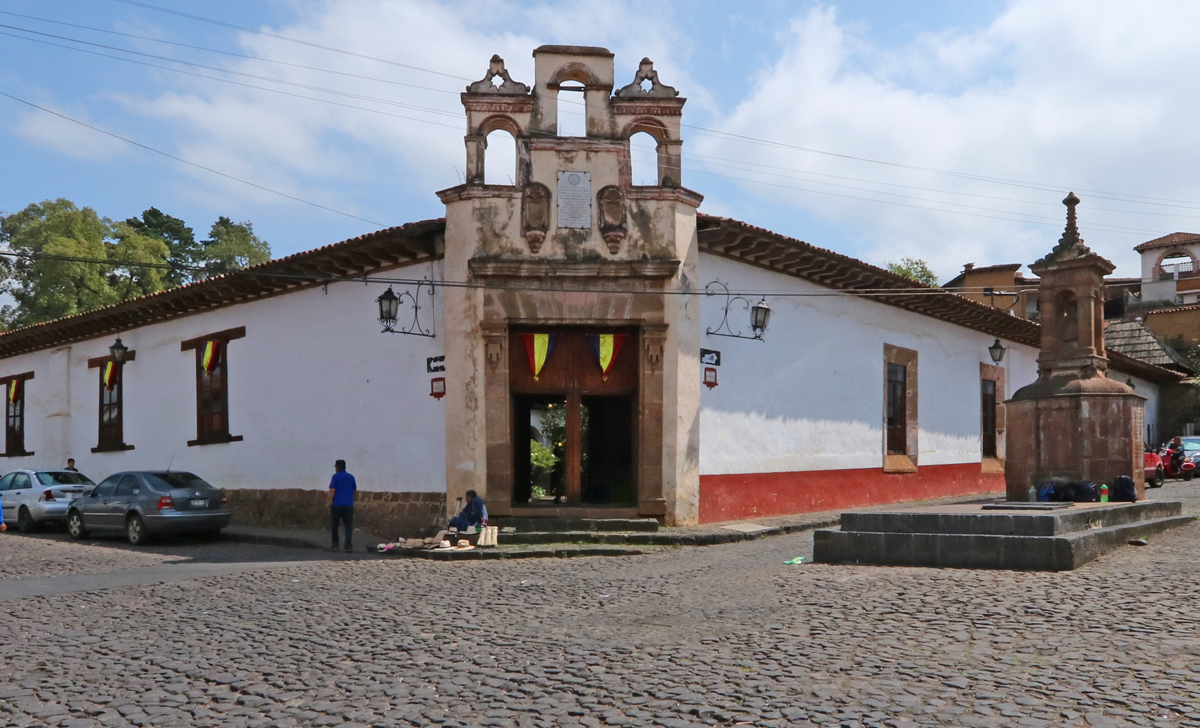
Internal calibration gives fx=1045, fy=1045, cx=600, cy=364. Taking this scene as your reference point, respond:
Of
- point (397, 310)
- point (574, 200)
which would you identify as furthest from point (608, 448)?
point (574, 200)

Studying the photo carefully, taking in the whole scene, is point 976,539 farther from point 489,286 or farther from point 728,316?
point 489,286

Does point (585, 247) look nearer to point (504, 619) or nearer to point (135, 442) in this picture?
point (504, 619)

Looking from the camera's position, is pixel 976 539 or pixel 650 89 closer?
pixel 976 539

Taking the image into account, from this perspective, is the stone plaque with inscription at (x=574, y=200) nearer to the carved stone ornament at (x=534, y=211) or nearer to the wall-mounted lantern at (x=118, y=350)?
the carved stone ornament at (x=534, y=211)

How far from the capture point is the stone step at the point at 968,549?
390 inches

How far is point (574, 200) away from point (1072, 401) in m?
7.74

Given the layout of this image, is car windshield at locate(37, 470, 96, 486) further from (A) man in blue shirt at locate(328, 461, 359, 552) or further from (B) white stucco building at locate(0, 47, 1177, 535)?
(A) man in blue shirt at locate(328, 461, 359, 552)

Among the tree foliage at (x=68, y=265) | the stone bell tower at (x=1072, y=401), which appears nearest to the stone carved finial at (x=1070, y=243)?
Result: the stone bell tower at (x=1072, y=401)

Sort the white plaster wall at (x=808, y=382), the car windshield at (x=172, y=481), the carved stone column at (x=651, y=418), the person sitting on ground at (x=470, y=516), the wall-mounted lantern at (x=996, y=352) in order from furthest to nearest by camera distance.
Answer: the wall-mounted lantern at (x=996, y=352) → the car windshield at (x=172, y=481) → the white plaster wall at (x=808, y=382) → the carved stone column at (x=651, y=418) → the person sitting on ground at (x=470, y=516)

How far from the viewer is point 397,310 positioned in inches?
621

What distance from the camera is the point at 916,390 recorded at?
21.0 metres

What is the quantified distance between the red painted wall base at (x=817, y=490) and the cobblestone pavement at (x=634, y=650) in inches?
200

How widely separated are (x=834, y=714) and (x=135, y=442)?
782 inches

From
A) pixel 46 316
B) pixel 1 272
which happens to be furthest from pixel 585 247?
pixel 1 272
